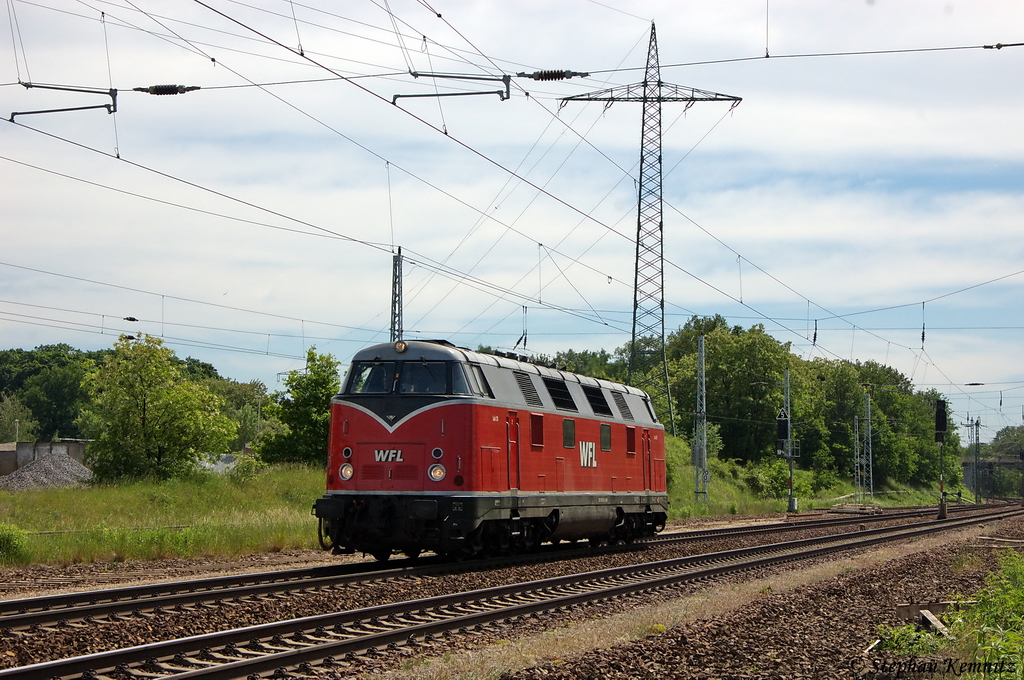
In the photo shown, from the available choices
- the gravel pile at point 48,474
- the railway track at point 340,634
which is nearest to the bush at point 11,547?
the railway track at point 340,634

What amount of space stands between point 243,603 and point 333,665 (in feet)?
11.1

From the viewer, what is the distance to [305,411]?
53.0 meters

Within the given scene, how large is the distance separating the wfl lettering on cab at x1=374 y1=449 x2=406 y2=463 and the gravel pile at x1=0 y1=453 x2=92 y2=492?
1549 inches

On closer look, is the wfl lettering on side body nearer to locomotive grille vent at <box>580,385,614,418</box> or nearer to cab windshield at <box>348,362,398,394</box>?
locomotive grille vent at <box>580,385,614,418</box>

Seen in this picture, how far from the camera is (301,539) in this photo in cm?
2288

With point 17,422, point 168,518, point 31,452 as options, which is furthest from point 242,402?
point 168,518

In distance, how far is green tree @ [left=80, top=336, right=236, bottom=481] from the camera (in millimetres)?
36438

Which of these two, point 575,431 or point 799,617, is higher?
point 575,431

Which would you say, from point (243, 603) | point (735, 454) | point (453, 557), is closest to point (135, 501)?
point (453, 557)

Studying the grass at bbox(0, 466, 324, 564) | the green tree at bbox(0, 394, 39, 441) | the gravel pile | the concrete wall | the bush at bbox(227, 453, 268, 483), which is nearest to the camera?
the grass at bbox(0, 466, 324, 564)

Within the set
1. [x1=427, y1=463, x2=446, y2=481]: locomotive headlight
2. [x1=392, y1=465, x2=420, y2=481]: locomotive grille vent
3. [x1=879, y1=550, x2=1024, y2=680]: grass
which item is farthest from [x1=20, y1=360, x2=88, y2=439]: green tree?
[x1=879, y1=550, x2=1024, y2=680]: grass

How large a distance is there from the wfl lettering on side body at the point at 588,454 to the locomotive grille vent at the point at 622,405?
2159 millimetres

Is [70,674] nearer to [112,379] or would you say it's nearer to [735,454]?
[112,379]

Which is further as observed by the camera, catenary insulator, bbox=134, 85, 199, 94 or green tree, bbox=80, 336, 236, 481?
green tree, bbox=80, 336, 236, 481
